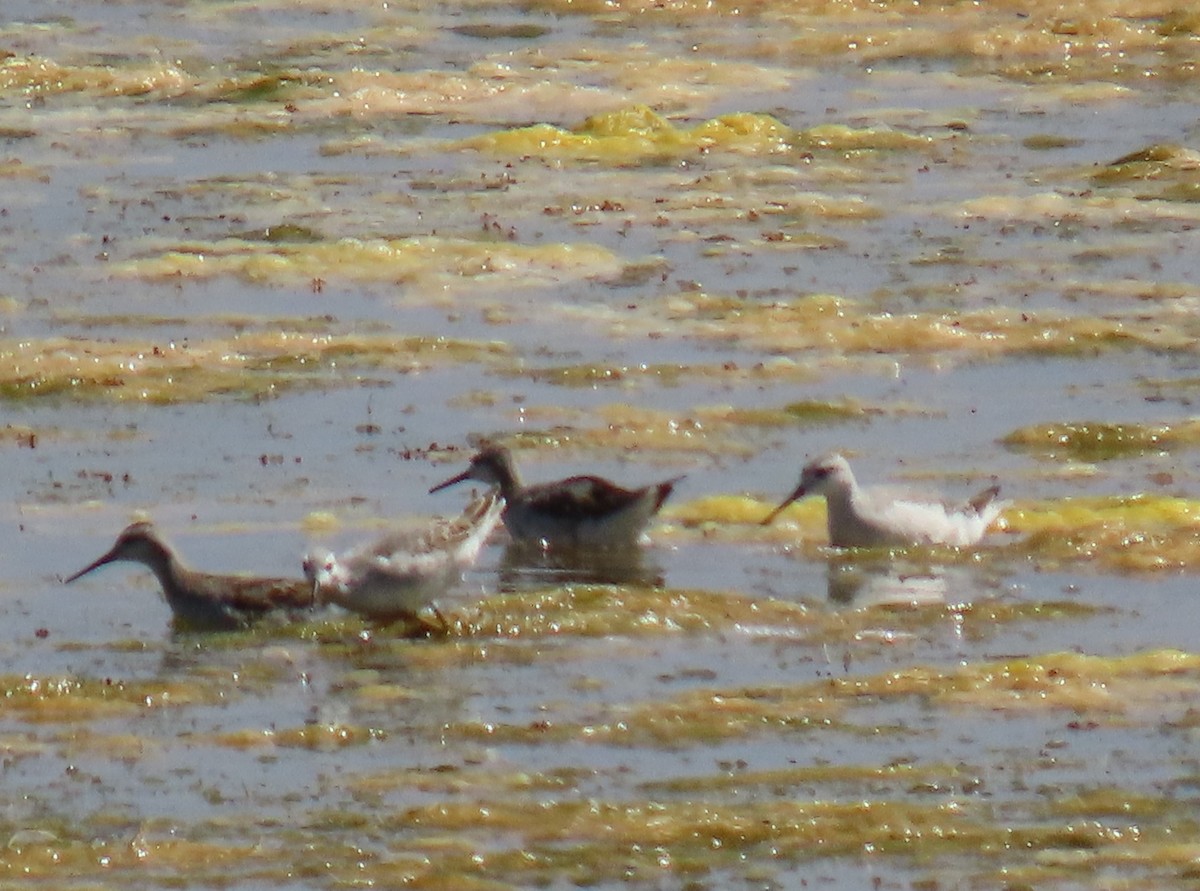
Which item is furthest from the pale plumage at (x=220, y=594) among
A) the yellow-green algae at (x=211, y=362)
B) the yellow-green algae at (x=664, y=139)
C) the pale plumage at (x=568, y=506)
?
the yellow-green algae at (x=664, y=139)

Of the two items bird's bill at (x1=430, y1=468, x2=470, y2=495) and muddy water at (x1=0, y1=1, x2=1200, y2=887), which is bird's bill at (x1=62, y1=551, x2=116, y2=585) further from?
bird's bill at (x1=430, y1=468, x2=470, y2=495)

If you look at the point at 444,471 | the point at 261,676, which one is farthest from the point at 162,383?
the point at 261,676

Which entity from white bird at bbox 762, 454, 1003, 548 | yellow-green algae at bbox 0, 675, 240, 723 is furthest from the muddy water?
Result: white bird at bbox 762, 454, 1003, 548

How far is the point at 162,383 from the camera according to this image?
438 inches

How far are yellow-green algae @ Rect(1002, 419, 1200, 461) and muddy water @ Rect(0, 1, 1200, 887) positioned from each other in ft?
0.08

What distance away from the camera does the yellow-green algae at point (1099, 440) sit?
10.3m

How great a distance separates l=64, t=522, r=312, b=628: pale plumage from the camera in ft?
26.5

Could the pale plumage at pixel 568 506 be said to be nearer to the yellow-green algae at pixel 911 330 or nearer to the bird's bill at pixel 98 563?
the bird's bill at pixel 98 563

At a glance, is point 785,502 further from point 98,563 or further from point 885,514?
point 98,563

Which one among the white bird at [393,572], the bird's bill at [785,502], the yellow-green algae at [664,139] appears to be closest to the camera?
the white bird at [393,572]

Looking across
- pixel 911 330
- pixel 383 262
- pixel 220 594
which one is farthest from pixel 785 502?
pixel 383 262

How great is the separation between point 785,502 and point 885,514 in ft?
1.19

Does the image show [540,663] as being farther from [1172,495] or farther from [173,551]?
[1172,495]

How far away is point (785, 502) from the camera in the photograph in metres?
9.41
